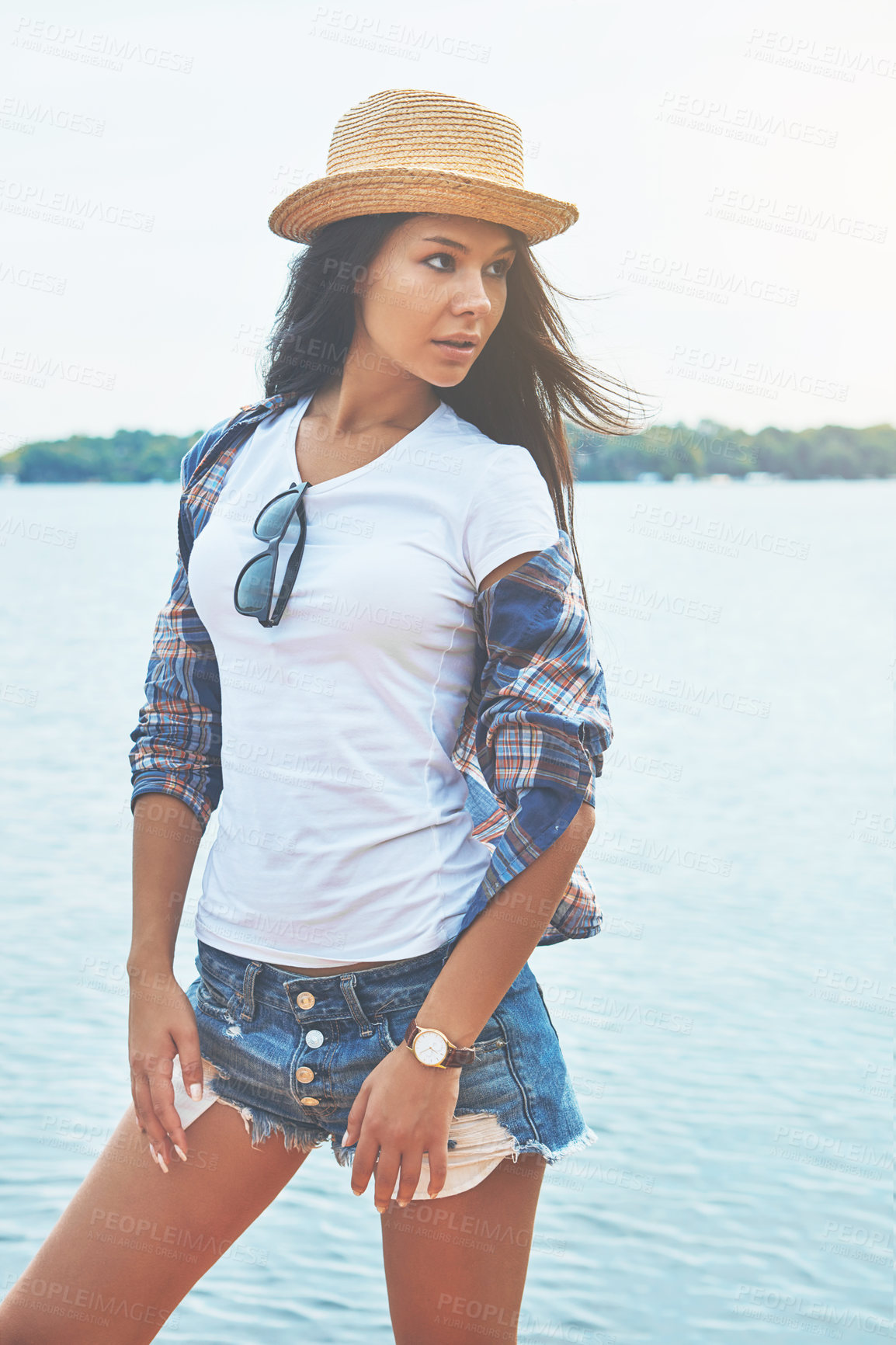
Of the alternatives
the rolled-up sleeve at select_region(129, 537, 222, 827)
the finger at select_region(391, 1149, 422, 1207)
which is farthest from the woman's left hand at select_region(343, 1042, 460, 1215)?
the rolled-up sleeve at select_region(129, 537, 222, 827)

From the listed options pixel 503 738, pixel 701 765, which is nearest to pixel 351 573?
pixel 503 738

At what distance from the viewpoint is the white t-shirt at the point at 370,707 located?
52.2 inches

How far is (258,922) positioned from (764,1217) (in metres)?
2.20

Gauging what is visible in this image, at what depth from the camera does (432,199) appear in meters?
1.38

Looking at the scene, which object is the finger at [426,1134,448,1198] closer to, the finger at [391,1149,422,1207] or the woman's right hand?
the finger at [391,1149,422,1207]

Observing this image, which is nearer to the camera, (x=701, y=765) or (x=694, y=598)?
(x=701, y=765)

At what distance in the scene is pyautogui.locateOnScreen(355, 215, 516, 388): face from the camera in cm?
139

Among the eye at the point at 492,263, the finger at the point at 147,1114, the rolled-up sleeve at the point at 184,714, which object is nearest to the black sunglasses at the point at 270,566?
the rolled-up sleeve at the point at 184,714

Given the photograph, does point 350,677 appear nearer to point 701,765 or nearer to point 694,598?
point 701,765

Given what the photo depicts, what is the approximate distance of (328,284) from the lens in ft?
5.07

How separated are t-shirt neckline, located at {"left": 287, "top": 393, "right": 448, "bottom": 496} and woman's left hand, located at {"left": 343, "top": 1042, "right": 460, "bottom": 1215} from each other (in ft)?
Result: 1.89

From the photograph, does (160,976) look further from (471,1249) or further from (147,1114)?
(471,1249)

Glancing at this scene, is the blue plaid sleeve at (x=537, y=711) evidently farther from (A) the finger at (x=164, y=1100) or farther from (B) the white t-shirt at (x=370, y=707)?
(A) the finger at (x=164, y=1100)

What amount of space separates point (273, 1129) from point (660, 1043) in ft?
9.18
